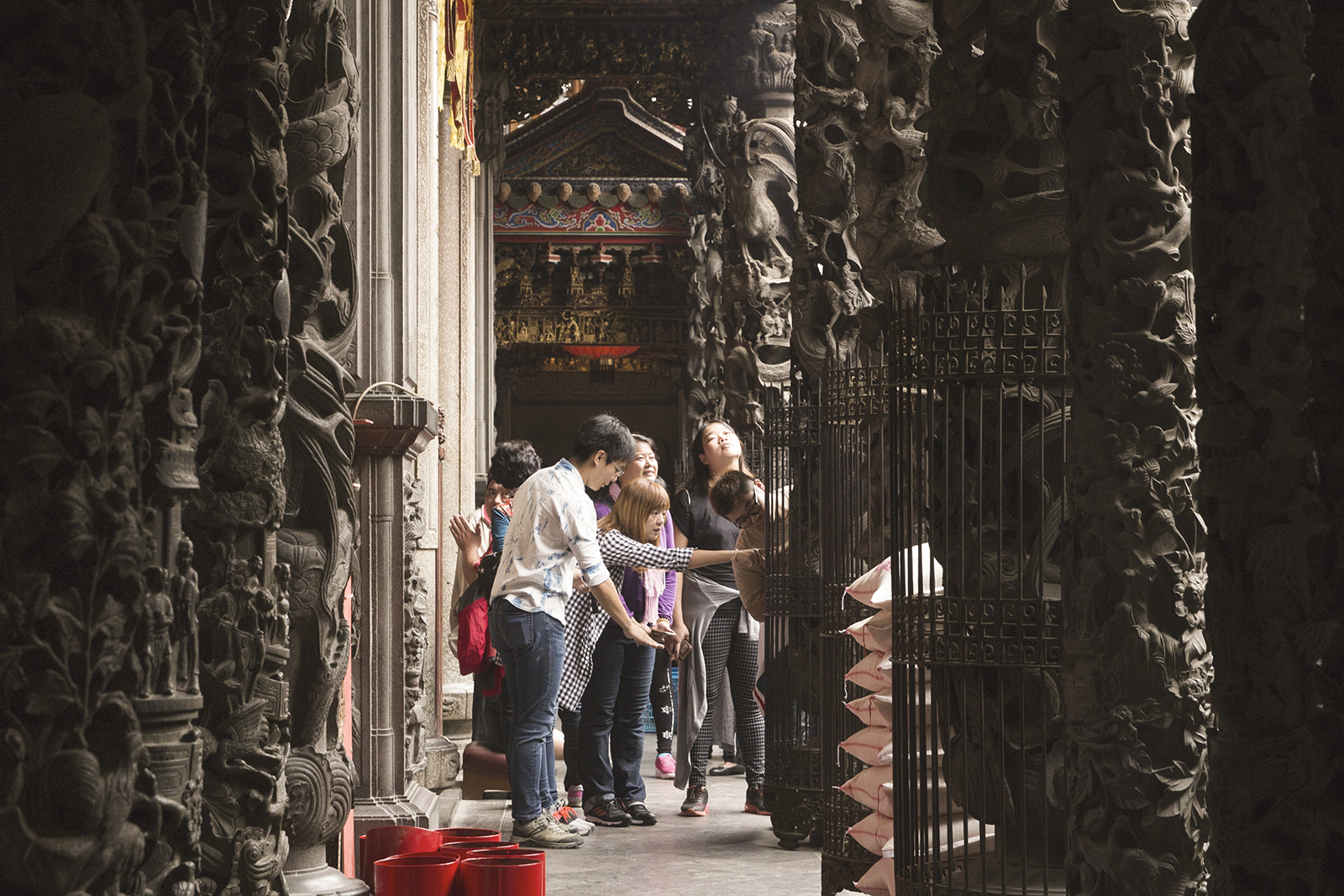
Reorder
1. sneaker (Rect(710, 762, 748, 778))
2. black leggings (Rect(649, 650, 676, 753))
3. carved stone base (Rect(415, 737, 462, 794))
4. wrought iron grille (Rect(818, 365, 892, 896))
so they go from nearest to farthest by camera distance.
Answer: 1. wrought iron grille (Rect(818, 365, 892, 896))
2. carved stone base (Rect(415, 737, 462, 794))
3. sneaker (Rect(710, 762, 748, 778))
4. black leggings (Rect(649, 650, 676, 753))

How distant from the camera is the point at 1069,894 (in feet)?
9.07

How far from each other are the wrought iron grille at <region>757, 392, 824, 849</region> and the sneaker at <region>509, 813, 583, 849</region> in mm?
819

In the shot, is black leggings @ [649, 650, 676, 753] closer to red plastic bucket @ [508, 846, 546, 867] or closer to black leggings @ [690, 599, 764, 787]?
black leggings @ [690, 599, 764, 787]

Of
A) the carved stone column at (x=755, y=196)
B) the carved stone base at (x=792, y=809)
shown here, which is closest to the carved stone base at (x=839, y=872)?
the carved stone base at (x=792, y=809)

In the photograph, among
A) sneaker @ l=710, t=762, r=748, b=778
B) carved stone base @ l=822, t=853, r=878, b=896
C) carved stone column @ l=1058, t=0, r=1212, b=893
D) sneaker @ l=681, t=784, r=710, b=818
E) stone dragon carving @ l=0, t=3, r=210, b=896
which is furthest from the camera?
sneaker @ l=710, t=762, r=748, b=778

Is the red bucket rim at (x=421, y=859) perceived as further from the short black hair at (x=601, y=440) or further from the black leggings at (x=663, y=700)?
the black leggings at (x=663, y=700)

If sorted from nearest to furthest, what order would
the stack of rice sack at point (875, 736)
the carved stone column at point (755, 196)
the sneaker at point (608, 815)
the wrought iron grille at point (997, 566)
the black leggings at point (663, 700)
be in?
the wrought iron grille at point (997, 566)
the stack of rice sack at point (875, 736)
the sneaker at point (608, 815)
the black leggings at point (663, 700)
the carved stone column at point (755, 196)

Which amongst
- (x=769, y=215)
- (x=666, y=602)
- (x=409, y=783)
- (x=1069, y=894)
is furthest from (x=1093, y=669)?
(x=769, y=215)

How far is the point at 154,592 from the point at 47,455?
170mm

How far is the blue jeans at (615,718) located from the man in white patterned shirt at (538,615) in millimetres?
586

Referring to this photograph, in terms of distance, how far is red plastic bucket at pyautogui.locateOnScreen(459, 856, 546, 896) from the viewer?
10.9 ft

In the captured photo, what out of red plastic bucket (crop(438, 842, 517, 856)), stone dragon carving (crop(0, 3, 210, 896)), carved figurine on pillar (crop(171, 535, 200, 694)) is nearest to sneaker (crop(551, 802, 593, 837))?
red plastic bucket (crop(438, 842, 517, 856))

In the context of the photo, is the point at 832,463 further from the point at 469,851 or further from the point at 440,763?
the point at 440,763

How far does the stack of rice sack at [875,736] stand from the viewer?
4023mm
